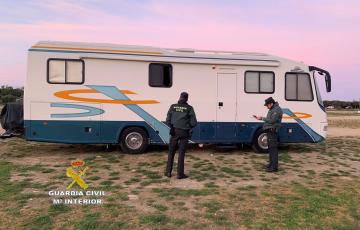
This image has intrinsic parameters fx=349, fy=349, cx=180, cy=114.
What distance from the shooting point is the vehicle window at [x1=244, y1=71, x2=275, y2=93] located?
11.0 meters

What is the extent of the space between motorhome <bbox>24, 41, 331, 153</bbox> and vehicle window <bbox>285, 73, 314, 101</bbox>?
1.3 inches

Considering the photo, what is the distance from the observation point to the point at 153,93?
10.5 metres

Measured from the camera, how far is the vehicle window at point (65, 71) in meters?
9.83

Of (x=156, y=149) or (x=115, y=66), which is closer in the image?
(x=115, y=66)

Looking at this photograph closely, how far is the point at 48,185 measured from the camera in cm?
696

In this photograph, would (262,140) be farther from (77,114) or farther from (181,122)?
(77,114)

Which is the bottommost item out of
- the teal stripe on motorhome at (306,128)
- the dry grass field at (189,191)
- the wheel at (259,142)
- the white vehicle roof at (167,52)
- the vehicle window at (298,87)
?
the dry grass field at (189,191)

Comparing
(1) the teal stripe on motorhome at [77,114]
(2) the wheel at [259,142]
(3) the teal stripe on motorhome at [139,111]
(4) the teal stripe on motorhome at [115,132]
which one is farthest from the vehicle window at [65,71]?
(2) the wheel at [259,142]

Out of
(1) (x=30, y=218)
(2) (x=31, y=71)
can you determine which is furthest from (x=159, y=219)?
(2) (x=31, y=71)

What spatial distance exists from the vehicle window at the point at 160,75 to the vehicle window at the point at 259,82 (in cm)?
246

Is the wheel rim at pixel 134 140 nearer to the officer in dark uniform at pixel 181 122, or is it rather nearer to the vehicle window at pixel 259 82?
the officer in dark uniform at pixel 181 122

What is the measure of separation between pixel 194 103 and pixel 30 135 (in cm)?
479

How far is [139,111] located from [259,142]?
3.95 m

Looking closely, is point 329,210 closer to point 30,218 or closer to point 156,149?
point 30,218
